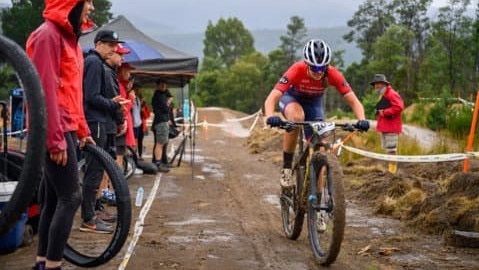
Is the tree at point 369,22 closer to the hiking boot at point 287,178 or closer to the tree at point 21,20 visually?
the tree at point 21,20

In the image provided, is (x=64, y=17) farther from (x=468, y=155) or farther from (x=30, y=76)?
(x=468, y=155)

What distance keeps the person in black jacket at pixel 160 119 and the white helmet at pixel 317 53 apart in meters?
6.87

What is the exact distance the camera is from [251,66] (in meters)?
78.9

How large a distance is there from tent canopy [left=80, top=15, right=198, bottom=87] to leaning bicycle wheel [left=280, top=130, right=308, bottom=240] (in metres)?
5.73

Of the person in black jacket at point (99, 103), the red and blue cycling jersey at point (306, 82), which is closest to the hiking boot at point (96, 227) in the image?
the person in black jacket at point (99, 103)

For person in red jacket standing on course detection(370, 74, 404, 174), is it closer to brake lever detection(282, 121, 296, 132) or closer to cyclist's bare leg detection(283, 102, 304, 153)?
cyclist's bare leg detection(283, 102, 304, 153)

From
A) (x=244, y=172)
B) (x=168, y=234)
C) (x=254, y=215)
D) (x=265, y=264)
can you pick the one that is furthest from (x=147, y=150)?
(x=265, y=264)

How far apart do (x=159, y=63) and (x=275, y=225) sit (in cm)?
561

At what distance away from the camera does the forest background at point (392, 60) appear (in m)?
37.7

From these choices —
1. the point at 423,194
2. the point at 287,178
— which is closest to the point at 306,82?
the point at 287,178

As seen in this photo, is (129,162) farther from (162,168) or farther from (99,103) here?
(99,103)

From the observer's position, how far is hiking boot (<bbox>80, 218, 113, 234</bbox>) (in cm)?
629

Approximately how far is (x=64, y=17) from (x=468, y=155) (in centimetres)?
674

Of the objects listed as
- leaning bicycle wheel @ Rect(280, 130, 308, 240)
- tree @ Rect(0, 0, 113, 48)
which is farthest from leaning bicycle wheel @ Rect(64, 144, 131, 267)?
tree @ Rect(0, 0, 113, 48)
